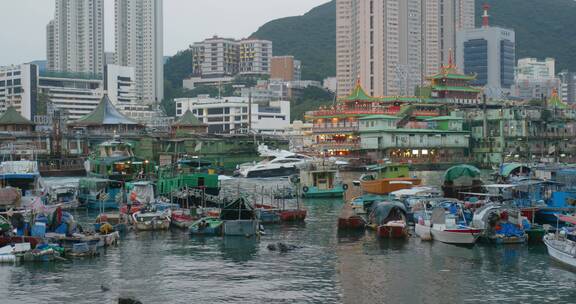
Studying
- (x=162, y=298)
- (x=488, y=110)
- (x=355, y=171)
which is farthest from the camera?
(x=488, y=110)

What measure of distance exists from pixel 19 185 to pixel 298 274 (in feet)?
100

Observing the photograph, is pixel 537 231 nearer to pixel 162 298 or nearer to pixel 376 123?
pixel 162 298

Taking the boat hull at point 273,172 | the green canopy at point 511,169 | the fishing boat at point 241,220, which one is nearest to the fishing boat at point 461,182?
the green canopy at point 511,169

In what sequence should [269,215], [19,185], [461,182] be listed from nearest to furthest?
[269,215], [19,185], [461,182]

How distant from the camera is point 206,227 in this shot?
50.3m

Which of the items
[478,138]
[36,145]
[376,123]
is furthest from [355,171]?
[36,145]

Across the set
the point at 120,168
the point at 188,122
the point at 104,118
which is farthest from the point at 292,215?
the point at 188,122

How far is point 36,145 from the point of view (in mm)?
131125

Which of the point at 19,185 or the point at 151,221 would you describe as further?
the point at 19,185

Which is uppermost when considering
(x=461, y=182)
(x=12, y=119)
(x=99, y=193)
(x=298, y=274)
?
(x=12, y=119)

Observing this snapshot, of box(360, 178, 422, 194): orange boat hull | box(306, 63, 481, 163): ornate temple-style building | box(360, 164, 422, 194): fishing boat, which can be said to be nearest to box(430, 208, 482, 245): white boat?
box(360, 178, 422, 194): orange boat hull

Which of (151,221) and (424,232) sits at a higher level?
(151,221)

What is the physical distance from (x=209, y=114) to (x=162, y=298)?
Answer: 16212 centimetres

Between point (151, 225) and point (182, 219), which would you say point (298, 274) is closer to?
point (151, 225)
